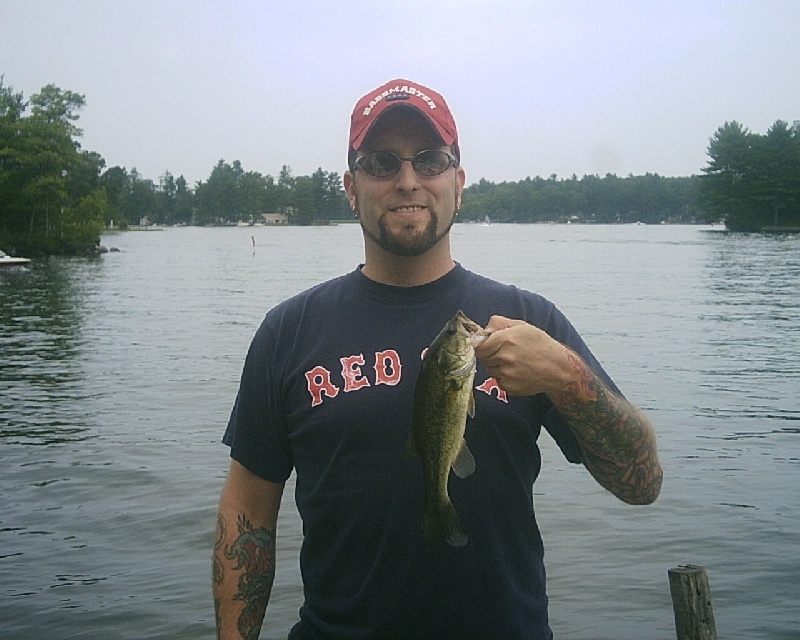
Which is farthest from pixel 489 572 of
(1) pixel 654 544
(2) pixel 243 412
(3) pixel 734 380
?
(3) pixel 734 380

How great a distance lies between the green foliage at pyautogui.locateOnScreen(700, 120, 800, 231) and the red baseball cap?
365 ft

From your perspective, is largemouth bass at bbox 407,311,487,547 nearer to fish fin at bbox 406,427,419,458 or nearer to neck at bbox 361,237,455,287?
fish fin at bbox 406,427,419,458

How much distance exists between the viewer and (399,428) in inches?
118

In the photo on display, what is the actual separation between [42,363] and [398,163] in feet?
61.1

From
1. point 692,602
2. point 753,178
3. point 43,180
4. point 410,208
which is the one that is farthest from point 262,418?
point 753,178

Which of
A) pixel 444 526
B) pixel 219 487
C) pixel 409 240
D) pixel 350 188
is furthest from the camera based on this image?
pixel 219 487

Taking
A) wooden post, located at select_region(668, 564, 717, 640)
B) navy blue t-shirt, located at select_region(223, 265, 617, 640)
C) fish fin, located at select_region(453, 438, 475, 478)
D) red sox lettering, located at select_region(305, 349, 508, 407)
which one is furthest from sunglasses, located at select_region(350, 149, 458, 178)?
wooden post, located at select_region(668, 564, 717, 640)

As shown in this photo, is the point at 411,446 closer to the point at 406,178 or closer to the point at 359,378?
the point at 359,378

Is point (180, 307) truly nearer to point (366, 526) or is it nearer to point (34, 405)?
point (34, 405)

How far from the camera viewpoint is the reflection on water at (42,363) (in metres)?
14.0

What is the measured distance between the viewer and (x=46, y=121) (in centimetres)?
7356

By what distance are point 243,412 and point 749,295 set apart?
3261 centimetres

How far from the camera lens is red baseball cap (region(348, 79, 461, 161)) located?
3.27 meters

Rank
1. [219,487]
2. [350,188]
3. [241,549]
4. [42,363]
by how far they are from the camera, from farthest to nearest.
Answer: [42,363] → [219,487] → [350,188] → [241,549]
